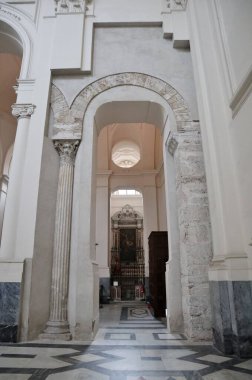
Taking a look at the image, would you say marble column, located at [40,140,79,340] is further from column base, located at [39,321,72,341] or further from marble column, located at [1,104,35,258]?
marble column, located at [1,104,35,258]

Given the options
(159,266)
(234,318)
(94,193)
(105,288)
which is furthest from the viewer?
(105,288)

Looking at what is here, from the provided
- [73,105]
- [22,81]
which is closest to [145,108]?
[73,105]

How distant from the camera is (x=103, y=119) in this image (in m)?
5.83

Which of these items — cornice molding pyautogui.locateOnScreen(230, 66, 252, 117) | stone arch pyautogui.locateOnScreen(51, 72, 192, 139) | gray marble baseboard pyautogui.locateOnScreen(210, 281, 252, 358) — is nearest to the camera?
gray marble baseboard pyautogui.locateOnScreen(210, 281, 252, 358)

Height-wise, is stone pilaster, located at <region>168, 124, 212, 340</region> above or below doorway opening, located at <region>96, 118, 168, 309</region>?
below

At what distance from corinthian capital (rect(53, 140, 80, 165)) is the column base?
2715mm

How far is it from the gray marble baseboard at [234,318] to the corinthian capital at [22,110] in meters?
4.33

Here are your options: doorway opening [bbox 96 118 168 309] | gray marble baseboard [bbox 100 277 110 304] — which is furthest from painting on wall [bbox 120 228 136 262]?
gray marble baseboard [bbox 100 277 110 304]

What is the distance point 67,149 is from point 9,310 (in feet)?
9.20

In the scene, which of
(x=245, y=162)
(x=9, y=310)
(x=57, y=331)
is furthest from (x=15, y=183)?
(x=245, y=162)

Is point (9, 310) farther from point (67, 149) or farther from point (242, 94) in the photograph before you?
point (242, 94)

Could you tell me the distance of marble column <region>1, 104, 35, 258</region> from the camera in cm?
421

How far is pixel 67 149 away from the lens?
193 inches

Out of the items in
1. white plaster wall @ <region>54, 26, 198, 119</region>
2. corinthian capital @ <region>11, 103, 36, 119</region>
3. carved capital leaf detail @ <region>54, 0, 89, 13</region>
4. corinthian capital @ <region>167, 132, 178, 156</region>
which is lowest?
corinthian capital @ <region>167, 132, 178, 156</region>
